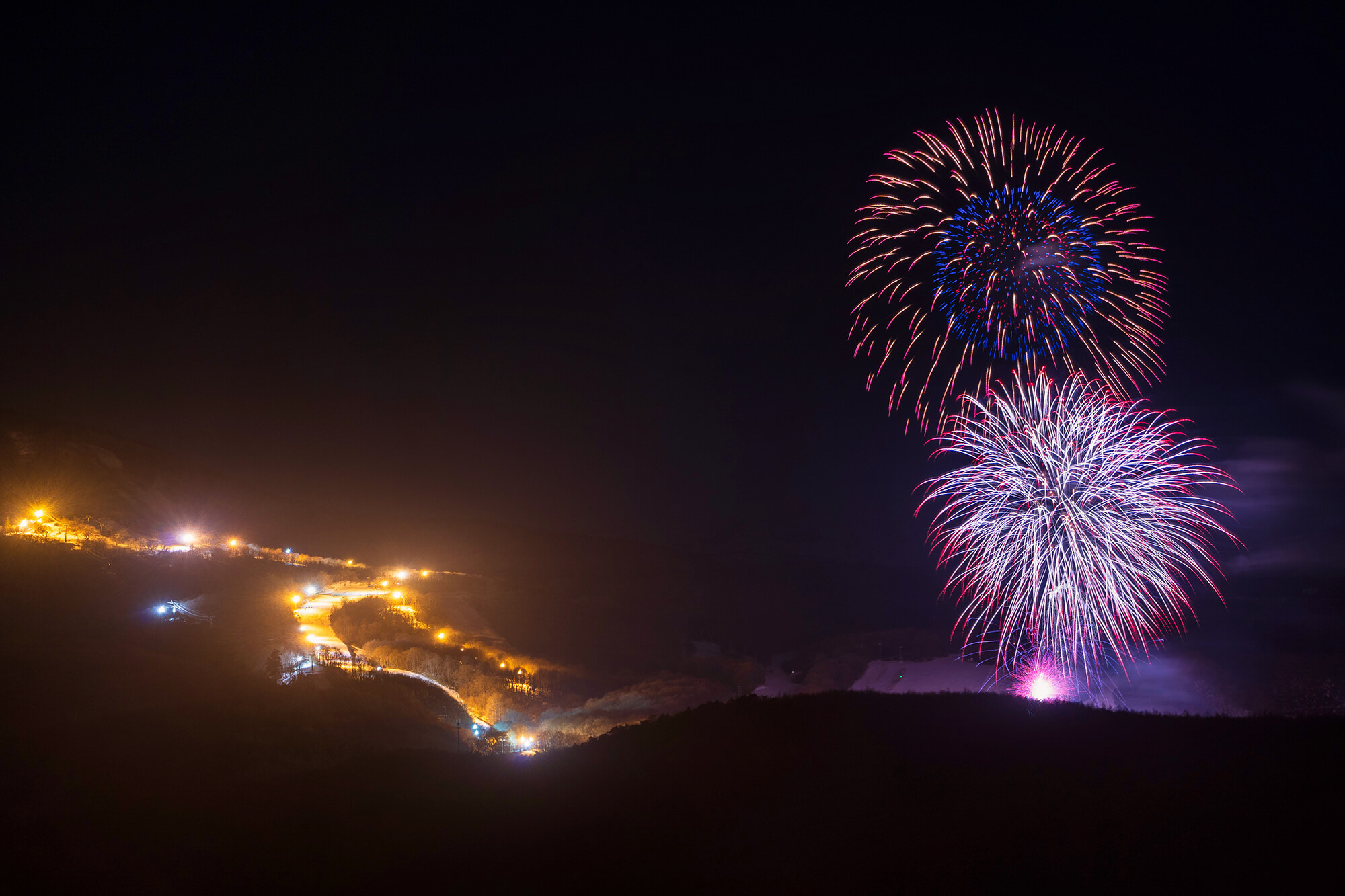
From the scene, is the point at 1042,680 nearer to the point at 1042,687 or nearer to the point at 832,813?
the point at 1042,687

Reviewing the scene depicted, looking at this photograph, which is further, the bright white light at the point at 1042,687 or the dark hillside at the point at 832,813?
the bright white light at the point at 1042,687

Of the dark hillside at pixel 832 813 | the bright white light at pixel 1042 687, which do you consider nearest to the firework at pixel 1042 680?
the bright white light at pixel 1042 687

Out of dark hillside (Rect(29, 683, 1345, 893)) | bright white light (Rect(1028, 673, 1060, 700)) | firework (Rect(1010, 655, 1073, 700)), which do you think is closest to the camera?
dark hillside (Rect(29, 683, 1345, 893))

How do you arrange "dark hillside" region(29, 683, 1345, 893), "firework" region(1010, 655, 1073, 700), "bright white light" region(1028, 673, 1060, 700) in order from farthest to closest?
"firework" region(1010, 655, 1073, 700) → "bright white light" region(1028, 673, 1060, 700) → "dark hillside" region(29, 683, 1345, 893)

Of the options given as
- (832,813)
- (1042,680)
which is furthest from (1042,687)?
(832,813)

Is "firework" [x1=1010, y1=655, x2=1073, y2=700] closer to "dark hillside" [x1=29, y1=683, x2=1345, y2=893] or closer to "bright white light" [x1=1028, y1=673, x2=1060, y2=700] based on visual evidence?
"bright white light" [x1=1028, y1=673, x2=1060, y2=700]

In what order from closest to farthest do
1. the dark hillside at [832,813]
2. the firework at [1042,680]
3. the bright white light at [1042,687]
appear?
the dark hillside at [832,813]
the bright white light at [1042,687]
the firework at [1042,680]

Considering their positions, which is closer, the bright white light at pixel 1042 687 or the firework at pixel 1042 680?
the bright white light at pixel 1042 687

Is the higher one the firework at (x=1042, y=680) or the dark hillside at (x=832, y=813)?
the dark hillside at (x=832, y=813)

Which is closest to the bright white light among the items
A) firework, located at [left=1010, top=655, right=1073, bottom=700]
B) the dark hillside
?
firework, located at [left=1010, top=655, right=1073, bottom=700]

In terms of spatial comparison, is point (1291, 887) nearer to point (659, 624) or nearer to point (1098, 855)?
point (1098, 855)

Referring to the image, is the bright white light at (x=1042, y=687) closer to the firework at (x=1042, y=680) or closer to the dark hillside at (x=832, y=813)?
the firework at (x=1042, y=680)

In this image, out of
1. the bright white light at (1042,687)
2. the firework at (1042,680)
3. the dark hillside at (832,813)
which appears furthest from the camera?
the firework at (1042,680)
